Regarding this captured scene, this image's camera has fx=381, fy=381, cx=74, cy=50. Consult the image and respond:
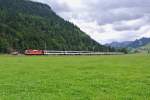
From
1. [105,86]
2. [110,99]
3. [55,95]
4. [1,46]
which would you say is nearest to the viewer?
[110,99]

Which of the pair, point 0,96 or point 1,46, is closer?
point 0,96

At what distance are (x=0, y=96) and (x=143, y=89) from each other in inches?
306

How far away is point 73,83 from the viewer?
23656mm

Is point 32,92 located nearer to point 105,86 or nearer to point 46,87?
point 46,87

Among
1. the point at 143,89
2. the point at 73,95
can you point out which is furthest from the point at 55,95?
the point at 143,89

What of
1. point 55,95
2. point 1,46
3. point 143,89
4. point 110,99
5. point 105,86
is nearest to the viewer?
point 110,99

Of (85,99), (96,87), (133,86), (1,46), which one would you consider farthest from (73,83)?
(1,46)

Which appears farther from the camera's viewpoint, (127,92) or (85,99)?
(127,92)

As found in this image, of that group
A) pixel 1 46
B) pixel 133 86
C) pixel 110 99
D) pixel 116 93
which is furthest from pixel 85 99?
pixel 1 46

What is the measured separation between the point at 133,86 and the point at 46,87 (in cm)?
510

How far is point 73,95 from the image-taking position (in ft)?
61.5

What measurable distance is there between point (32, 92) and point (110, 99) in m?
4.35

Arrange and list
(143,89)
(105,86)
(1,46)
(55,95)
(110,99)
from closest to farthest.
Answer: (110,99) < (55,95) < (143,89) < (105,86) < (1,46)

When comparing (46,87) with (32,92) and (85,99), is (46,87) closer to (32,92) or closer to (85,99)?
(32,92)
